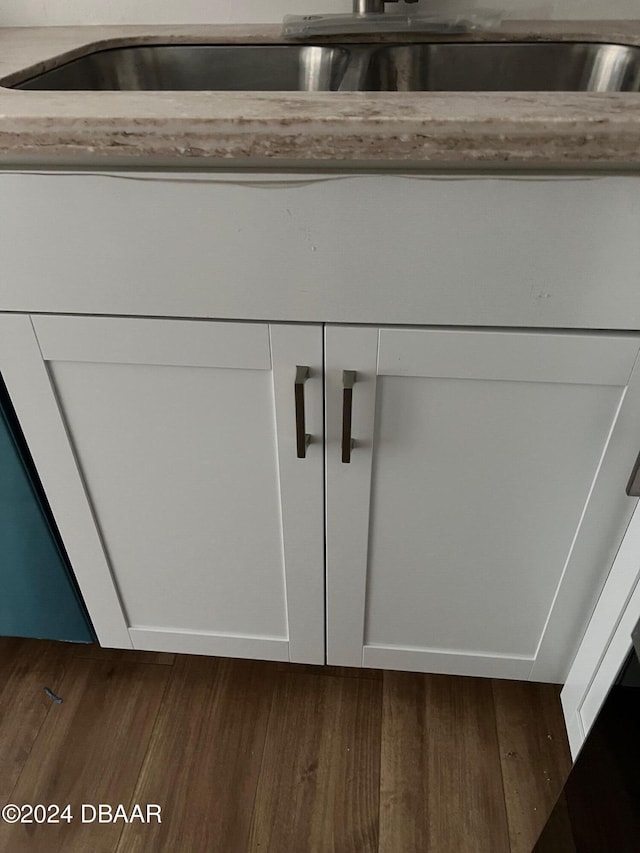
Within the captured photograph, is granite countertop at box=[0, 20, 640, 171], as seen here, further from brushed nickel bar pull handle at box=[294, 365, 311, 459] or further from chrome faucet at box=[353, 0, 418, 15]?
chrome faucet at box=[353, 0, 418, 15]

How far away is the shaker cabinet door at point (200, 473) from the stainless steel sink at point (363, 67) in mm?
474

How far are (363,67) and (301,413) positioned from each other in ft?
1.86

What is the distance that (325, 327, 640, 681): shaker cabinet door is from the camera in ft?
2.40

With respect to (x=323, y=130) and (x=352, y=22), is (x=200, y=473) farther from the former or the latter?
(x=352, y=22)

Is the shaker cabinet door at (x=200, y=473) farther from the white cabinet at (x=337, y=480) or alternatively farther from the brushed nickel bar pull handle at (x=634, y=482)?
the brushed nickel bar pull handle at (x=634, y=482)

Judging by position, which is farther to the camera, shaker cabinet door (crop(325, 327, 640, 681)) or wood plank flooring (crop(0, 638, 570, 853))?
wood plank flooring (crop(0, 638, 570, 853))

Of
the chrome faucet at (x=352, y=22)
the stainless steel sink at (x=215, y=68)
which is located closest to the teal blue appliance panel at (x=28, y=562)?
the stainless steel sink at (x=215, y=68)

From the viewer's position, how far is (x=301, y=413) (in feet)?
2.52

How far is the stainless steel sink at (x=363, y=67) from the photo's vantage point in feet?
3.23

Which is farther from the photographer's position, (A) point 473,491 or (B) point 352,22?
(B) point 352,22

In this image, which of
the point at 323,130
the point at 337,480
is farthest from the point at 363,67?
the point at 337,480

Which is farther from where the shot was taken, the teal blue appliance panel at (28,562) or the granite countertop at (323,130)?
the teal blue appliance panel at (28,562)

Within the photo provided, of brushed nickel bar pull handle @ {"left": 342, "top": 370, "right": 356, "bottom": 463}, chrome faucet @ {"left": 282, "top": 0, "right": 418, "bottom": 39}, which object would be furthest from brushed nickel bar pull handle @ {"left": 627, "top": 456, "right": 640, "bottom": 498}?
chrome faucet @ {"left": 282, "top": 0, "right": 418, "bottom": 39}

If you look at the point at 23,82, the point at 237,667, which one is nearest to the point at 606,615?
the point at 237,667
